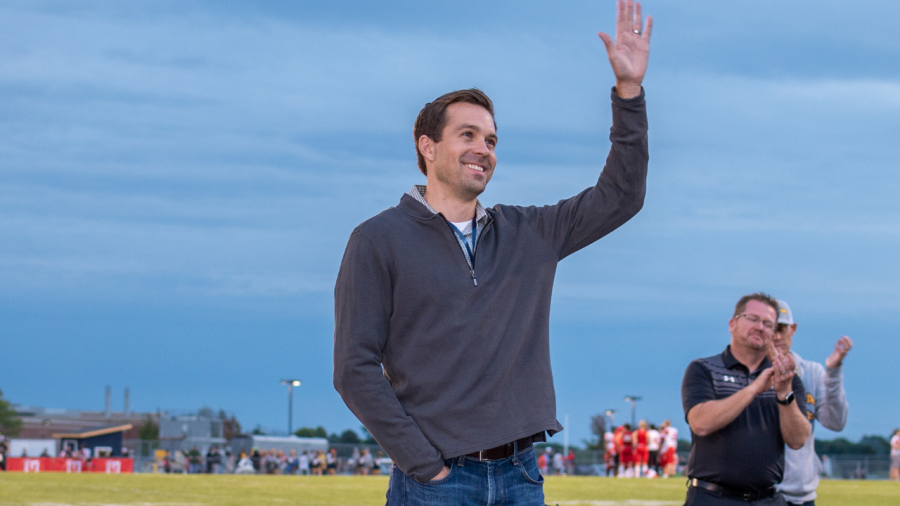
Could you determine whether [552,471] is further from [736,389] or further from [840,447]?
[840,447]

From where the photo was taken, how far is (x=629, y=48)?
4043 mm

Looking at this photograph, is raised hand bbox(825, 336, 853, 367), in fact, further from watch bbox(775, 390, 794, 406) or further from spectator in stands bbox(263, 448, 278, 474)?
spectator in stands bbox(263, 448, 278, 474)

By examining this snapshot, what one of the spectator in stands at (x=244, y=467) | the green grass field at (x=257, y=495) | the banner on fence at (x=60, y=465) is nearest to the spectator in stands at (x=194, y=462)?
the spectator in stands at (x=244, y=467)

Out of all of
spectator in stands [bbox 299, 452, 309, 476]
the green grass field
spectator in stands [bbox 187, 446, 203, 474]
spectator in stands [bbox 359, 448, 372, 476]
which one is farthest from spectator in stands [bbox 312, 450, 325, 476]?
the green grass field

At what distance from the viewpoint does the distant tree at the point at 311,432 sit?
99438 mm

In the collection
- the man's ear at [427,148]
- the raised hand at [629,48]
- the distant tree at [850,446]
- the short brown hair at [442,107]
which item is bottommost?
the distant tree at [850,446]

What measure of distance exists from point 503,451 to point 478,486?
0.51ft

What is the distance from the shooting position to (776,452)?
618 cm

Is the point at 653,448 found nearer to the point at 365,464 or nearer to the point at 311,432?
the point at 365,464

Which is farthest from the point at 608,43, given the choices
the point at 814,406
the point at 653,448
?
the point at 653,448

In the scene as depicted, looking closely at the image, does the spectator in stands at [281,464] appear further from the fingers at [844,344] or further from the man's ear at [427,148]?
the man's ear at [427,148]

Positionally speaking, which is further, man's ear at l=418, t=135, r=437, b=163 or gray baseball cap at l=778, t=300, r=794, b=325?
gray baseball cap at l=778, t=300, r=794, b=325

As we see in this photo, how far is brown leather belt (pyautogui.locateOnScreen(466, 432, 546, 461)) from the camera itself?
367 cm

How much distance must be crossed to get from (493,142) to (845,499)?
1731cm
